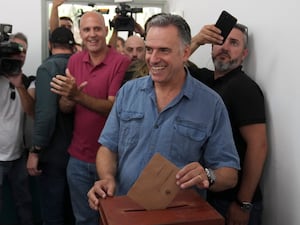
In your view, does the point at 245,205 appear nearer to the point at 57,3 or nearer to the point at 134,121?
the point at 134,121

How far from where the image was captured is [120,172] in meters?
1.44

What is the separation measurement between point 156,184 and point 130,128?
0.38m

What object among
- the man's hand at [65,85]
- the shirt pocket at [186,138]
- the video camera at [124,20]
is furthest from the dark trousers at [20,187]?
the shirt pocket at [186,138]

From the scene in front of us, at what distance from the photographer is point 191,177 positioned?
3.66 feet

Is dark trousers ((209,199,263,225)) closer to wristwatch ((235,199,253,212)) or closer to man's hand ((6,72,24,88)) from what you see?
wristwatch ((235,199,253,212))

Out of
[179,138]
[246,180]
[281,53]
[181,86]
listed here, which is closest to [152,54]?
[181,86]

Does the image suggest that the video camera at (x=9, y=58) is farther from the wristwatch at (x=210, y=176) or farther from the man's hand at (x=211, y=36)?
the wristwatch at (x=210, y=176)

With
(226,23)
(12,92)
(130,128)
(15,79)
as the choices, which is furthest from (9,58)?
(226,23)

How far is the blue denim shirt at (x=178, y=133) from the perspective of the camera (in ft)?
4.49

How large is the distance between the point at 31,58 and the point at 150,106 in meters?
2.13

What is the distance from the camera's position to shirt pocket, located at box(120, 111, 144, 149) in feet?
4.61

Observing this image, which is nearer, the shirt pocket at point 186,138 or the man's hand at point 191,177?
the man's hand at point 191,177

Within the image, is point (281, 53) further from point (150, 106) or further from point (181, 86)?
point (150, 106)

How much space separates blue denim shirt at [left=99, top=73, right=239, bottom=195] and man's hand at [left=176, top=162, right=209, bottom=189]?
19 cm
